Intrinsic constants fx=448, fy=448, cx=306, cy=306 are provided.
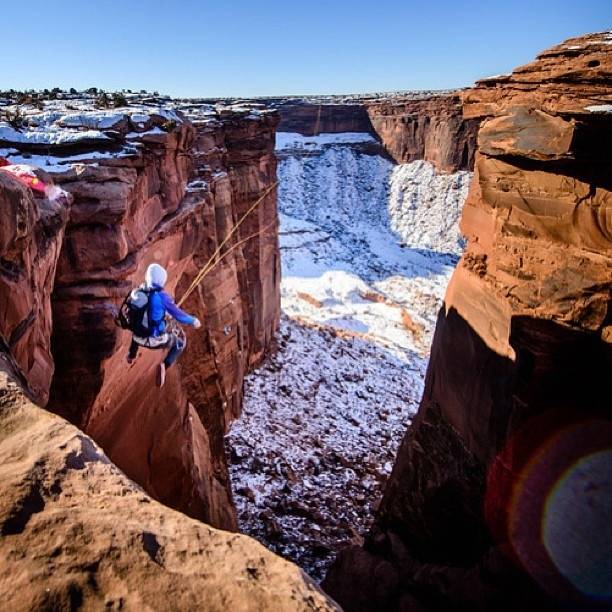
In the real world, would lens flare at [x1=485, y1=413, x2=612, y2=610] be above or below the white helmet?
below

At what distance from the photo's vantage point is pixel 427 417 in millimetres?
7180

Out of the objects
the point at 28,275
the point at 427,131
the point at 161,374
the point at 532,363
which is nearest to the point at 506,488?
the point at 532,363

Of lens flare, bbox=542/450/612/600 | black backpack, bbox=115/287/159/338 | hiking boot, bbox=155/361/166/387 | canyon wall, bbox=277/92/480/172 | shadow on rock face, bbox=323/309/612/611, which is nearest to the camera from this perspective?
lens flare, bbox=542/450/612/600

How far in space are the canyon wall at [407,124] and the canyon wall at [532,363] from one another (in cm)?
3107

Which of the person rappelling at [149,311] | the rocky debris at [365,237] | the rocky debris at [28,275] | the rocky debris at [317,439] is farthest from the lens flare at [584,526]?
the rocky debris at [365,237]

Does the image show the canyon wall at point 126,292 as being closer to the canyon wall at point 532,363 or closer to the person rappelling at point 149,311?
the person rappelling at point 149,311

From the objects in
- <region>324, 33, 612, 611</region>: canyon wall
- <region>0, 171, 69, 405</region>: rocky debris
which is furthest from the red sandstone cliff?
<region>0, 171, 69, 405</region>: rocky debris

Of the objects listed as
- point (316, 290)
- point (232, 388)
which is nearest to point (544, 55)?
point (232, 388)

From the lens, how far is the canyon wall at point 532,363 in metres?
4.38

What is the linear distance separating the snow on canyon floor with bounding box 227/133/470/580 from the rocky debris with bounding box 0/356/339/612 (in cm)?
711

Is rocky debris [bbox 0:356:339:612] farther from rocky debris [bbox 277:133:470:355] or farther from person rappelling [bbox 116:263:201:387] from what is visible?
rocky debris [bbox 277:133:470:355]

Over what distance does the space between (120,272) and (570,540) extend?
5.63 m

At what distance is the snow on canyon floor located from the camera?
982cm

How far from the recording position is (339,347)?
17.9m
